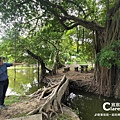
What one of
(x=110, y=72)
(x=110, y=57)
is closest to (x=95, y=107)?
(x=110, y=72)

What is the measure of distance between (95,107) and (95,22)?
145 inches

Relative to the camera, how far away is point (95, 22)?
20.9 feet

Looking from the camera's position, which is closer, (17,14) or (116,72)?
(17,14)

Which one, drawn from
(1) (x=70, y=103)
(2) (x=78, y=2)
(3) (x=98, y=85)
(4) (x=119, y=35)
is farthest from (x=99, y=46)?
(1) (x=70, y=103)

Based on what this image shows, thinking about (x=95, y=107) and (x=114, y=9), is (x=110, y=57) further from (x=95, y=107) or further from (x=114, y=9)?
(x=114, y=9)

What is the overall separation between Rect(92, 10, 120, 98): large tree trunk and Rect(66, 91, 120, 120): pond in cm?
36

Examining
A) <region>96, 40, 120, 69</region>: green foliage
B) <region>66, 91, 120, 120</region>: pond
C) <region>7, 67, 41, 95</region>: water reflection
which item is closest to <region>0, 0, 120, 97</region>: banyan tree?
<region>96, 40, 120, 69</region>: green foliage

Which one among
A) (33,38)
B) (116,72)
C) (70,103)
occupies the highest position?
(33,38)

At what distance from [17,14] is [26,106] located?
140 inches

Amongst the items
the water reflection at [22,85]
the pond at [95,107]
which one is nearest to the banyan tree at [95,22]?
the pond at [95,107]

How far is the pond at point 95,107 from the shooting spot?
15.2 ft

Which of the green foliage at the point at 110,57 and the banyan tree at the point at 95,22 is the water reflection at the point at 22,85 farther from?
the green foliage at the point at 110,57

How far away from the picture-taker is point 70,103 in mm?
5973

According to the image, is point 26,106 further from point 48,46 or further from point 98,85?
point 48,46
